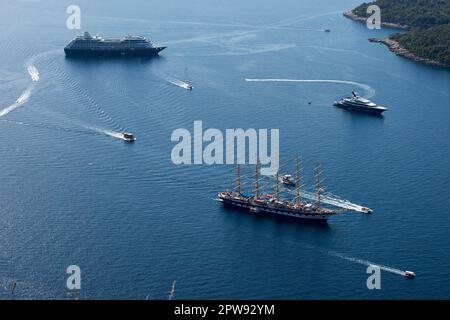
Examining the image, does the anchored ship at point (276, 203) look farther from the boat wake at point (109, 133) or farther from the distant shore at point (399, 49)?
the distant shore at point (399, 49)

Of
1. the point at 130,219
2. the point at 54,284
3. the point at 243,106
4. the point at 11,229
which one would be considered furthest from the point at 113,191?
the point at 243,106

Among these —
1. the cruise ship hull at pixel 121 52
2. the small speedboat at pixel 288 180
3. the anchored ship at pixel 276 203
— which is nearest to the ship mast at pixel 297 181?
the anchored ship at pixel 276 203

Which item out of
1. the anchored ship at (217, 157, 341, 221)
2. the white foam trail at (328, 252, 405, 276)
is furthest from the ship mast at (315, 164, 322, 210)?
the white foam trail at (328, 252, 405, 276)

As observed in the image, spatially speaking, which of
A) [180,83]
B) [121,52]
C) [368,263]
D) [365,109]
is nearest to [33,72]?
[180,83]

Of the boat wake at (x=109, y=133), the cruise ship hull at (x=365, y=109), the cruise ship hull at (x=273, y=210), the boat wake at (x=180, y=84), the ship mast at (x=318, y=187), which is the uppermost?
the boat wake at (x=180, y=84)

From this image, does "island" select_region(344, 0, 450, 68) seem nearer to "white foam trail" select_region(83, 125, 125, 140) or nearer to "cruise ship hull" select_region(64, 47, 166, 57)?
"cruise ship hull" select_region(64, 47, 166, 57)
